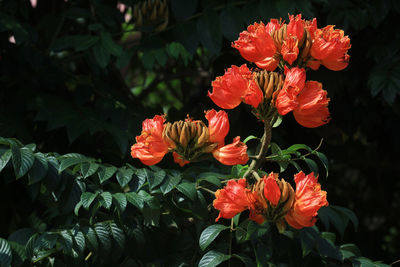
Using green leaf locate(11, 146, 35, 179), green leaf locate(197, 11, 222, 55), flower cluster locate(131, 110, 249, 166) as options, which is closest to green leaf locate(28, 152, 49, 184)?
green leaf locate(11, 146, 35, 179)

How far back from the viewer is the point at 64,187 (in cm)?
174

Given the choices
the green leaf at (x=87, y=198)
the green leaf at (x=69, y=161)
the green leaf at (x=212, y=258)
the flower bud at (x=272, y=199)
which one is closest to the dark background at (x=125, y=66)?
the green leaf at (x=69, y=161)

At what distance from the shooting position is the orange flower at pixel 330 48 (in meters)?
1.42

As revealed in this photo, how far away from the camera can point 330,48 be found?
142 cm

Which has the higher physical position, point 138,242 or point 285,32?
point 285,32

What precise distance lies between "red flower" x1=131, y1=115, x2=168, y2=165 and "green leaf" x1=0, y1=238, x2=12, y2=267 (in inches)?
21.4

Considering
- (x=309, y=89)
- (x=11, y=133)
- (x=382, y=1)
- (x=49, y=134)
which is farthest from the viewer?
(x=49, y=134)

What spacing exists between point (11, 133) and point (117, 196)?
0.93 m

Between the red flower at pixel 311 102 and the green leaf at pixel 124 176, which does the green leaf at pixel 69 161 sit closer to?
the green leaf at pixel 124 176

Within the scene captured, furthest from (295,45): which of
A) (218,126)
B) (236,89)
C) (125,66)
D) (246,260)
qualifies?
(125,66)

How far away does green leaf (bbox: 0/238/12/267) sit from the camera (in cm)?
166

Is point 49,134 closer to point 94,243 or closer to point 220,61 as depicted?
point 220,61

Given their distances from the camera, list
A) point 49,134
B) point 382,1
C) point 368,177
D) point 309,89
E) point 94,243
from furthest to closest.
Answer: point 368,177 → point 49,134 → point 382,1 → point 94,243 → point 309,89

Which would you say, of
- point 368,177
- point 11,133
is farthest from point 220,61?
point 368,177
